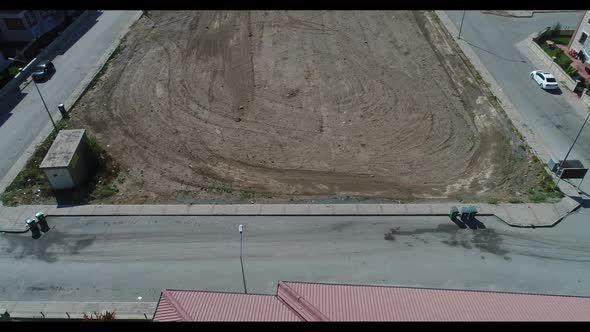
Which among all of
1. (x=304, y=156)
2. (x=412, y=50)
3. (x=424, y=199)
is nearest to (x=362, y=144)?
(x=304, y=156)

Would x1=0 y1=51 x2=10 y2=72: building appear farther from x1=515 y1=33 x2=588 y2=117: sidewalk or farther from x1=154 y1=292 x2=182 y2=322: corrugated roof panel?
x1=515 y1=33 x2=588 y2=117: sidewalk

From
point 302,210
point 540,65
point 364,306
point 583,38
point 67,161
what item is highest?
point 364,306

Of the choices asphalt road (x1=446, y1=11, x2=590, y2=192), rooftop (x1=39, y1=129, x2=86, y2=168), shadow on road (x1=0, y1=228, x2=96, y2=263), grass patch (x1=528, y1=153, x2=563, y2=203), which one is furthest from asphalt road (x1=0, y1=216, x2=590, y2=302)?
asphalt road (x1=446, y1=11, x2=590, y2=192)

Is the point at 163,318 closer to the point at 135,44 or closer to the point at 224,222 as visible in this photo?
the point at 224,222

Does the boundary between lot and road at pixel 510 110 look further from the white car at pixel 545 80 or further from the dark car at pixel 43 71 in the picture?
the dark car at pixel 43 71

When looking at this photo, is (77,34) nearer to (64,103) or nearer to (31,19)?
(31,19)

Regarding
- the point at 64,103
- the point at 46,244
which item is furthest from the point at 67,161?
the point at 64,103
